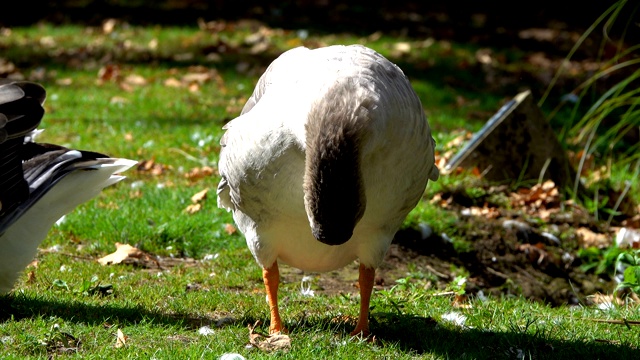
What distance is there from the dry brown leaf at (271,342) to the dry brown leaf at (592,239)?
346cm

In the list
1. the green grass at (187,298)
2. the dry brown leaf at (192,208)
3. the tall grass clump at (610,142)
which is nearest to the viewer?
the green grass at (187,298)

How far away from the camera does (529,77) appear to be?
11484 mm

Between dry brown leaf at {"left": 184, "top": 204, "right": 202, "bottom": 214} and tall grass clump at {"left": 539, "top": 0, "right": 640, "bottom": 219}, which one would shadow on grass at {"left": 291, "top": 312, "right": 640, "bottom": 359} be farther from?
tall grass clump at {"left": 539, "top": 0, "right": 640, "bottom": 219}

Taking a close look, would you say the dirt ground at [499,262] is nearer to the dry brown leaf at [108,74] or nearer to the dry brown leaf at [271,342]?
the dry brown leaf at [271,342]

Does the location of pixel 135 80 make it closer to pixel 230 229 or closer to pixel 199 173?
pixel 199 173

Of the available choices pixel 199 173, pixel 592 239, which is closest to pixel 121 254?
pixel 199 173

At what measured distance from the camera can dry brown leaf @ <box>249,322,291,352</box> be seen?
4.05m

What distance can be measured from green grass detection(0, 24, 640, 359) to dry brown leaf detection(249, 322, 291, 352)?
6 cm

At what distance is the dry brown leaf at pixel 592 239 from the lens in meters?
6.67

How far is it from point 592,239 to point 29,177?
4.41m

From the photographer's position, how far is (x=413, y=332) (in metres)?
4.44

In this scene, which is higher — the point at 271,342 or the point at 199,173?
the point at 271,342

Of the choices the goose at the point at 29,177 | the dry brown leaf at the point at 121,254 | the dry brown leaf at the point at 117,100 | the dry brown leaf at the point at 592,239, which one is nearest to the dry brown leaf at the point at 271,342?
the goose at the point at 29,177

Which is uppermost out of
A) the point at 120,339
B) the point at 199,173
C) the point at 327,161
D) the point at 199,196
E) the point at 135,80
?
the point at 327,161
